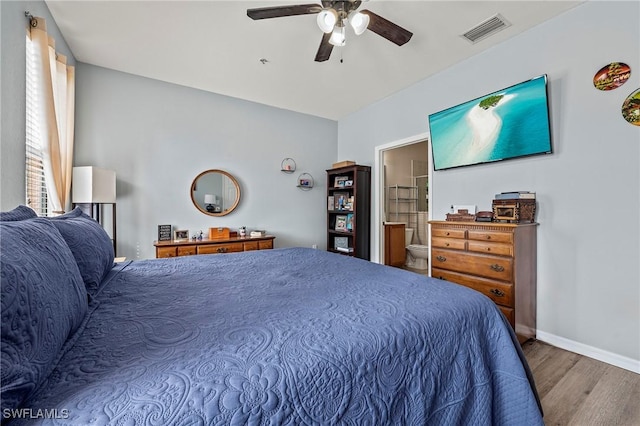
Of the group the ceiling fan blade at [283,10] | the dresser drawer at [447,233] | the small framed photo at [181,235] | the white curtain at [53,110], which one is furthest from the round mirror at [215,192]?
the dresser drawer at [447,233]

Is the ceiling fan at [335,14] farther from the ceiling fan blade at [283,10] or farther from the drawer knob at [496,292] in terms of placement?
the drawer knob at [496,292]

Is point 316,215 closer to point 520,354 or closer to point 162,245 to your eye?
point 162,245

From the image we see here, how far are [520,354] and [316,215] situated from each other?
364 centimetres

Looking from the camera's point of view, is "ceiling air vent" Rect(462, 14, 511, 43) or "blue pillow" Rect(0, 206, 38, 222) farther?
"ceiling air vent" Rect(462, 14, 511, 43)

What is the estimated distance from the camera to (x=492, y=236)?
2.31 meters

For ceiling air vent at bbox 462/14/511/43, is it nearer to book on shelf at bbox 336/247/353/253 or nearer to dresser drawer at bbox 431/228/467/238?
dresser drawer at bbox 431/228/467/238

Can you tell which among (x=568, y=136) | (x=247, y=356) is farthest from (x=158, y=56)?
(x=568, y=136)

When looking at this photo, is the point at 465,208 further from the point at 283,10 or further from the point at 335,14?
the point at 283,10

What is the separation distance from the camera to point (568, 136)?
7.40ft

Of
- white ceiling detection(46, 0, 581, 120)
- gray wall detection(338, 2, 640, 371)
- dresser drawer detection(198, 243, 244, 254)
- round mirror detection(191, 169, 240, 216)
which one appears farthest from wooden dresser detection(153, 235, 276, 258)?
gray wall detection(338, 2, 640, 371)

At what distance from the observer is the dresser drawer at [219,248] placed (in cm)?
337

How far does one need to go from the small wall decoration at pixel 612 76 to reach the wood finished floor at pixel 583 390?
2.09m

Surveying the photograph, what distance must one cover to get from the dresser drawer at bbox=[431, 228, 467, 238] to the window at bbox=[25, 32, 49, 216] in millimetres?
3312

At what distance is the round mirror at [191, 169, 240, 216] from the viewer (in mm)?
3684
